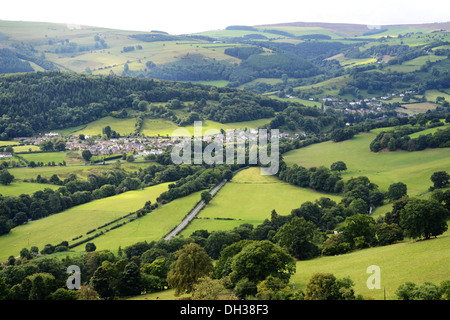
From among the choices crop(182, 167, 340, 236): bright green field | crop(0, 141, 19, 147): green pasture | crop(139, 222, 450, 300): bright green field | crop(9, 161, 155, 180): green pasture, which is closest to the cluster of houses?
crop(9, 161, 155, 180): green pasture

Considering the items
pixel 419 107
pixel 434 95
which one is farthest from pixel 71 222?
pixel 434 95

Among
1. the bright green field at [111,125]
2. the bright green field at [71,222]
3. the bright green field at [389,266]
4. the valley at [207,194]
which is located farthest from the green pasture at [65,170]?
the bright green field at [389,266]

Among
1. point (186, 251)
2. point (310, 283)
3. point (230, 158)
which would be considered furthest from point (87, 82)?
point (310, 283)

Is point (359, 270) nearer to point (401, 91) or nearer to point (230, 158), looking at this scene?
point (230, 158)
